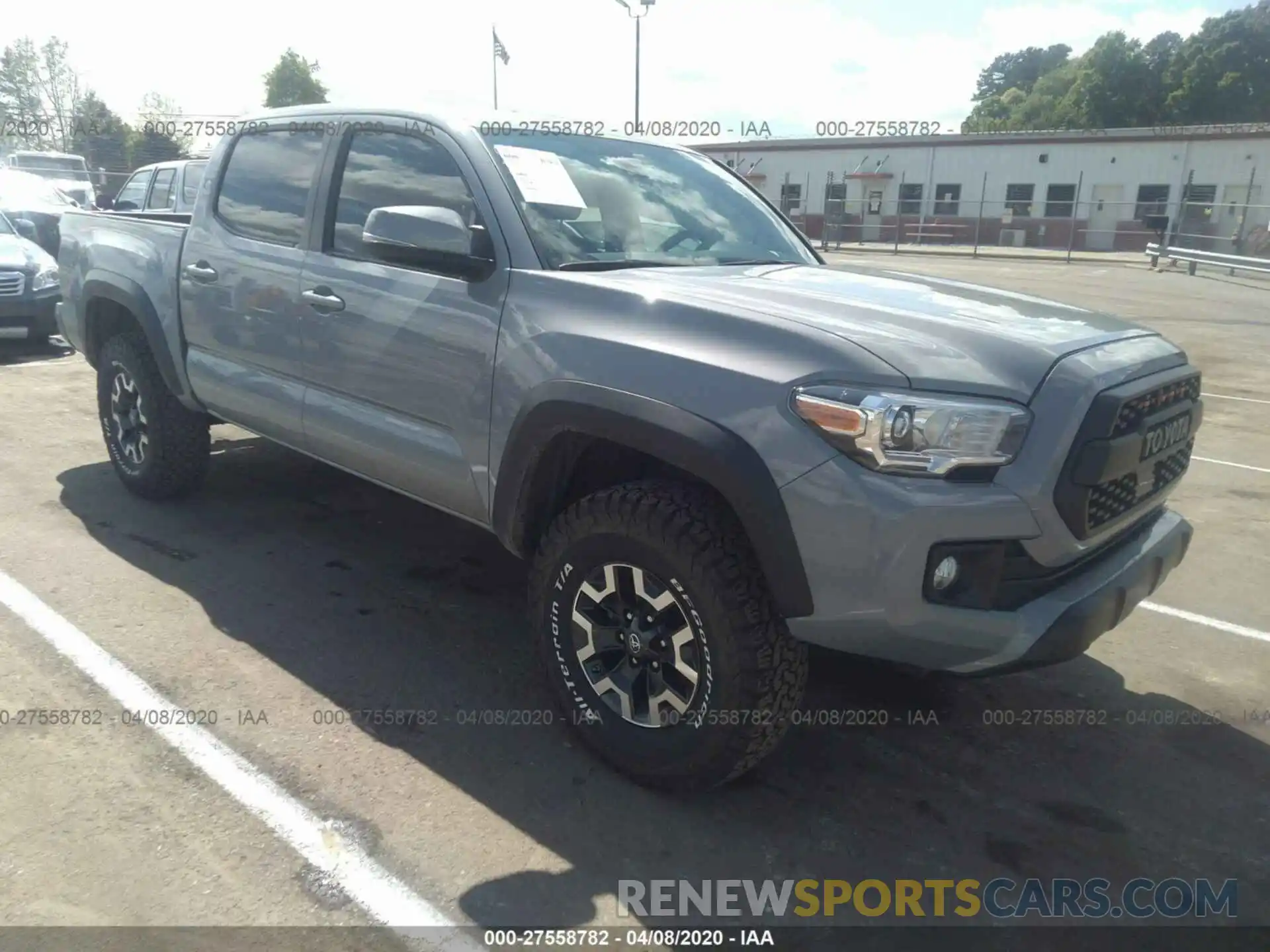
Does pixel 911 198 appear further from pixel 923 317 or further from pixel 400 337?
pixel 923 317

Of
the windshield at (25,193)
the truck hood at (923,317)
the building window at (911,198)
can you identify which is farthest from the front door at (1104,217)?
the truck hood at (923,317)

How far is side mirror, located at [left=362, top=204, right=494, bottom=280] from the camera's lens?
3035mm

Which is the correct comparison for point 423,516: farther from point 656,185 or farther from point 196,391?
point 656,185

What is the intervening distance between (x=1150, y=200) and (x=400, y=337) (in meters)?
42.2

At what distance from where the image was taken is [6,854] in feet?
8.32

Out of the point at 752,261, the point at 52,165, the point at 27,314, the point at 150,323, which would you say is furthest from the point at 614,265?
the point at 52,165

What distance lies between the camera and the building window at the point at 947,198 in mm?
42094

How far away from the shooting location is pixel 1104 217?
3869 centimetres

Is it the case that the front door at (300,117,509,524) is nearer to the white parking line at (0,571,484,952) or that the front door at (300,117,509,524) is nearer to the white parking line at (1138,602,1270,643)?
the white parking line at (0,571,484,952)

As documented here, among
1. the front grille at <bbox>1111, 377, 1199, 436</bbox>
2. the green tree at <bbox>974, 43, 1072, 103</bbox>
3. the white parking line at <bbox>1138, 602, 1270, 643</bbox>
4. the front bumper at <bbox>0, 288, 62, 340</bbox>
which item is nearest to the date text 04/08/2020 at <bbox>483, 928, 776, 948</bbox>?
the front grille at <bbox>1111, 377, 1199, 436</bbox>

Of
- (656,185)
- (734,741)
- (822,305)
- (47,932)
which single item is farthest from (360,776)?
(656,185)

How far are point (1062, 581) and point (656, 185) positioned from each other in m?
2.14

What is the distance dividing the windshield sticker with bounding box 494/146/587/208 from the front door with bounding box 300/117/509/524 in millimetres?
152

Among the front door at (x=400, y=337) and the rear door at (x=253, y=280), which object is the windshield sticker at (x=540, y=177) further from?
the rear door at (x=253, y=280)
